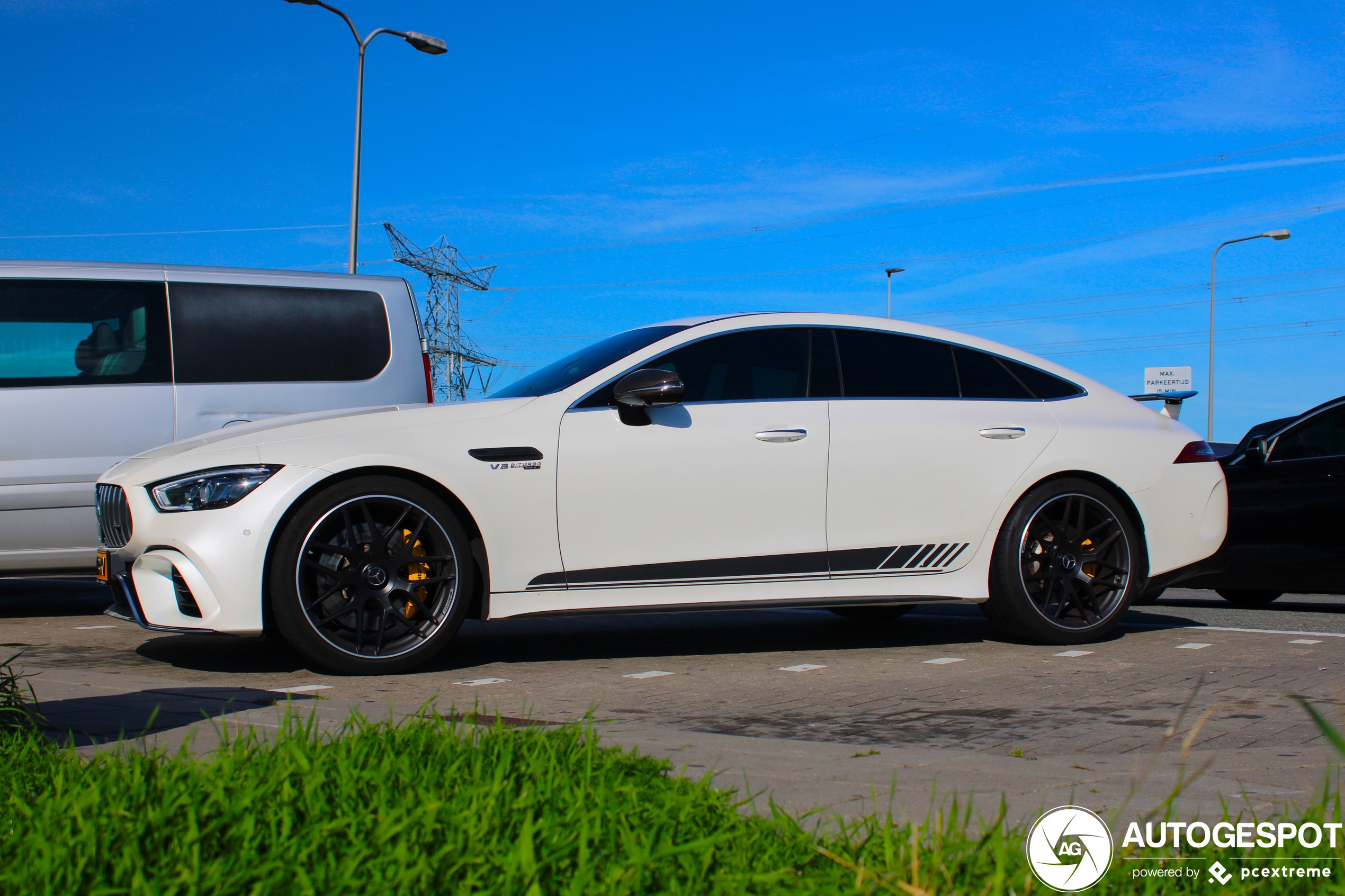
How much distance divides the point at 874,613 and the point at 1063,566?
5.83ft

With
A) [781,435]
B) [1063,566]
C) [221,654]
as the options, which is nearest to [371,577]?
[221,654]

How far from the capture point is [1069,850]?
6.41 feet

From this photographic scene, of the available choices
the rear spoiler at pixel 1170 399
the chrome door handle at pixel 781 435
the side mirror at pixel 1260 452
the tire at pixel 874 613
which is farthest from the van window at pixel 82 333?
the side mirror at pixel 1260 452

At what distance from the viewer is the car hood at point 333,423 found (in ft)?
16.0

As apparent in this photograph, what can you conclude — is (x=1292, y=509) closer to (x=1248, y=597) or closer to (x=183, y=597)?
(x=1248, y=597)

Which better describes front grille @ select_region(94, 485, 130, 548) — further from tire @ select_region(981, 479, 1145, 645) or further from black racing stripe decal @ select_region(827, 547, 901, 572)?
tire @ select_region(981, 479, 1145, 645)

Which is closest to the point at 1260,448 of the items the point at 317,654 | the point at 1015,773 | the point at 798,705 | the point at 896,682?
the point at 896,682

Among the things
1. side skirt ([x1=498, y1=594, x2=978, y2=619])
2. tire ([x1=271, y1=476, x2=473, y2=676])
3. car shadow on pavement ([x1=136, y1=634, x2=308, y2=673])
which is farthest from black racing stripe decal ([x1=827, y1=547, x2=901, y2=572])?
car shadow on pavement ([x1=136, y1=634, x2=308, y2=673])

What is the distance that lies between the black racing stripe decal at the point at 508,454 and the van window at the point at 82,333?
3.11 meters

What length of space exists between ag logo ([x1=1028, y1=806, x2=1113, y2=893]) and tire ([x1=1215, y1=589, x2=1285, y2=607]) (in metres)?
7.42

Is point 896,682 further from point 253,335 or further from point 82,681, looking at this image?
point 253,335

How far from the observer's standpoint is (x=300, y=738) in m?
2.62

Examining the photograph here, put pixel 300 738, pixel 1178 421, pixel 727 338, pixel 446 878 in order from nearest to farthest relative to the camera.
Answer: pixel 446 878
pixel 300 738
pixel 727 338
pixel 1178 421

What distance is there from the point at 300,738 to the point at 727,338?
3.41m
